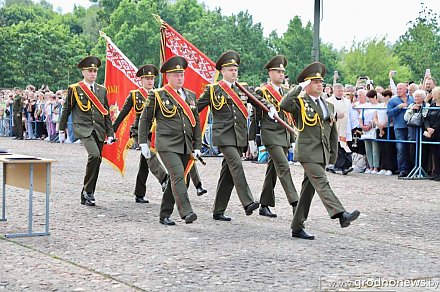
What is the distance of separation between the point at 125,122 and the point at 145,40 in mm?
69583

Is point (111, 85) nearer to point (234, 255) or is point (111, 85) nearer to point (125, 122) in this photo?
point (125, 122)

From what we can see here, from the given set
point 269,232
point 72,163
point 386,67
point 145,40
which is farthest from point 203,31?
point 269,232

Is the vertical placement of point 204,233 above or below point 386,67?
below

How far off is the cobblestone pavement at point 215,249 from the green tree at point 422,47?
44.3m

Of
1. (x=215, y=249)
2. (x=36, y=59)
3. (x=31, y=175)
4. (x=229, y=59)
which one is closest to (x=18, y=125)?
(x=229, y=59)

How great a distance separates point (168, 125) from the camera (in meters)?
10.9

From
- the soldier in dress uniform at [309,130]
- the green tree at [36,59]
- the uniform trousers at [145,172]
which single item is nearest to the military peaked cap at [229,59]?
the soldier in dress uniform at [309,130]

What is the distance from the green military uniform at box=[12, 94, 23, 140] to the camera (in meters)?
33.5

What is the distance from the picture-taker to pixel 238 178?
1120cm

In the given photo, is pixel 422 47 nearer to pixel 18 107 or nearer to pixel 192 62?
pixel 18 107

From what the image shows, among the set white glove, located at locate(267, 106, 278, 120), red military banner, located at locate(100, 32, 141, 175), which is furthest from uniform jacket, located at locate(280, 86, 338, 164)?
red military banner, located at locate(100, 32, 141, 175)

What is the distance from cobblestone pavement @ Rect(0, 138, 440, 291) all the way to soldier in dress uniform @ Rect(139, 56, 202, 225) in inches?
15.4

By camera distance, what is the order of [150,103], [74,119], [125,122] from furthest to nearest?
[125,122] < [74,119] < [150,103]

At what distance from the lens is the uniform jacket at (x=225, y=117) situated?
11.4m
